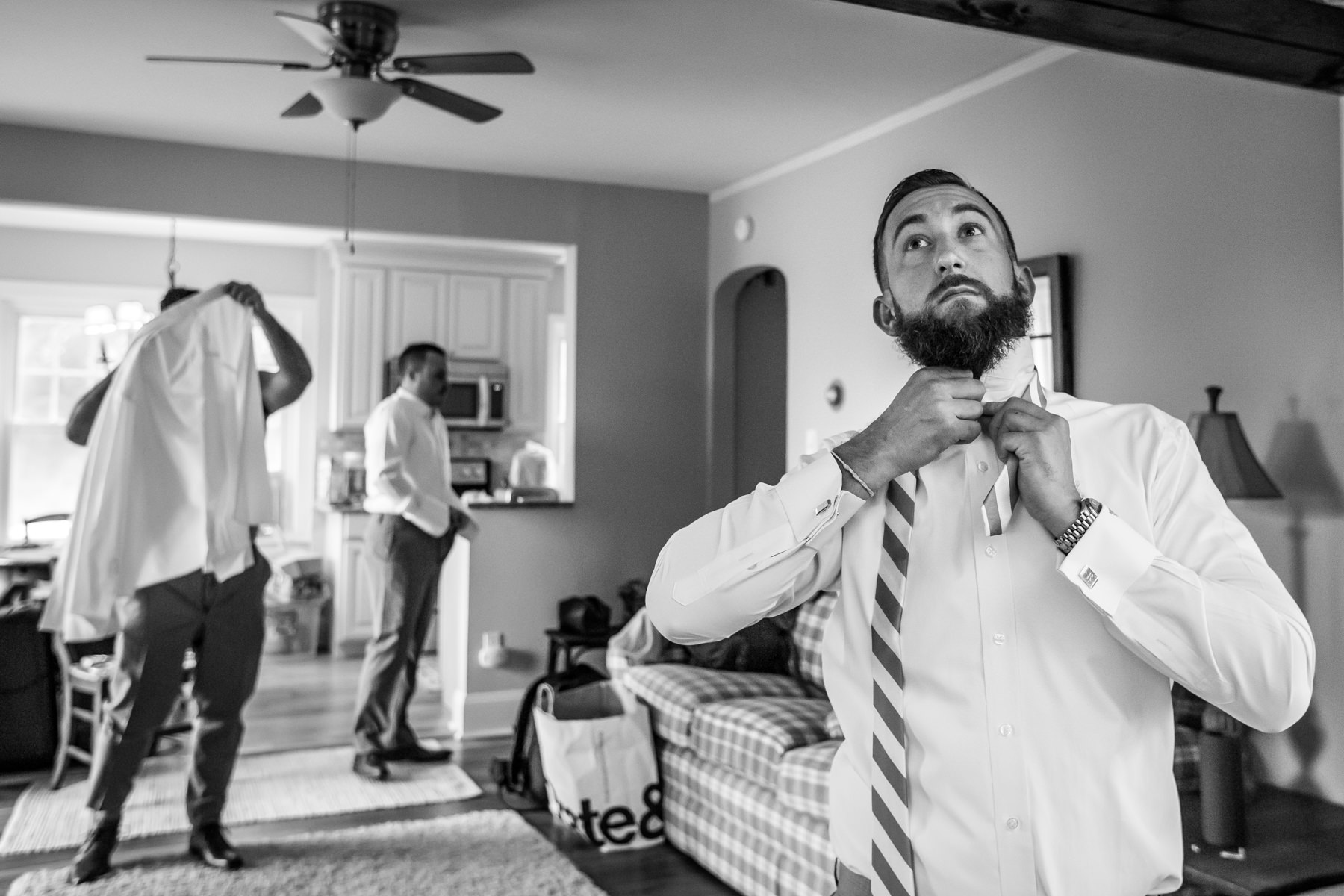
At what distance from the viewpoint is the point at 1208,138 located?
9.96ft

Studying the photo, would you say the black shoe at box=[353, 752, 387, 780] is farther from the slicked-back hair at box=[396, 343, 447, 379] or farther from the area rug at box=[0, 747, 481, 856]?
the slicked-back hair at box=[396, 343, 447, 379]

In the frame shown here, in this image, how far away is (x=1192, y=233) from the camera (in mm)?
3090

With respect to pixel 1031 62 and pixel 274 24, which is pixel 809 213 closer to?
pixel 1031 62

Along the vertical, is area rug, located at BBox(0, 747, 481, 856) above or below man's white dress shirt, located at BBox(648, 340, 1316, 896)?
below

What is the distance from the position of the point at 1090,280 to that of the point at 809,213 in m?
1.77

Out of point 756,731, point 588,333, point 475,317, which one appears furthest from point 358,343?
point 756,731

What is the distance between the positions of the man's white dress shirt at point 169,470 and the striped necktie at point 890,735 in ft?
8.00

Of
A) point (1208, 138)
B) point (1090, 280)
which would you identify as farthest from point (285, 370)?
point (1208, 138)

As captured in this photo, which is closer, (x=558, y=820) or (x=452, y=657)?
(x=558, y=820)

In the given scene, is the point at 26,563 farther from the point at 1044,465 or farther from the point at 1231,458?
the point at 1044,465

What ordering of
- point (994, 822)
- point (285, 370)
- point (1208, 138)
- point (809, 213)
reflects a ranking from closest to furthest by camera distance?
1. point (994, 822)
2. point (1208, 138)
3. point (285, 370)
4. point (809, 213)

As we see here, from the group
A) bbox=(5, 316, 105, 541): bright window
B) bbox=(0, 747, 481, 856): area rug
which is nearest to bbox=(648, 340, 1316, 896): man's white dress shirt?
bbox=(0, 747, 481, 856): area rug

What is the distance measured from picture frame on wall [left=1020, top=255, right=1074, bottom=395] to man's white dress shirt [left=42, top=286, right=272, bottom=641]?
241 cm

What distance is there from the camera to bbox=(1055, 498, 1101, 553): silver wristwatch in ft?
3.35
